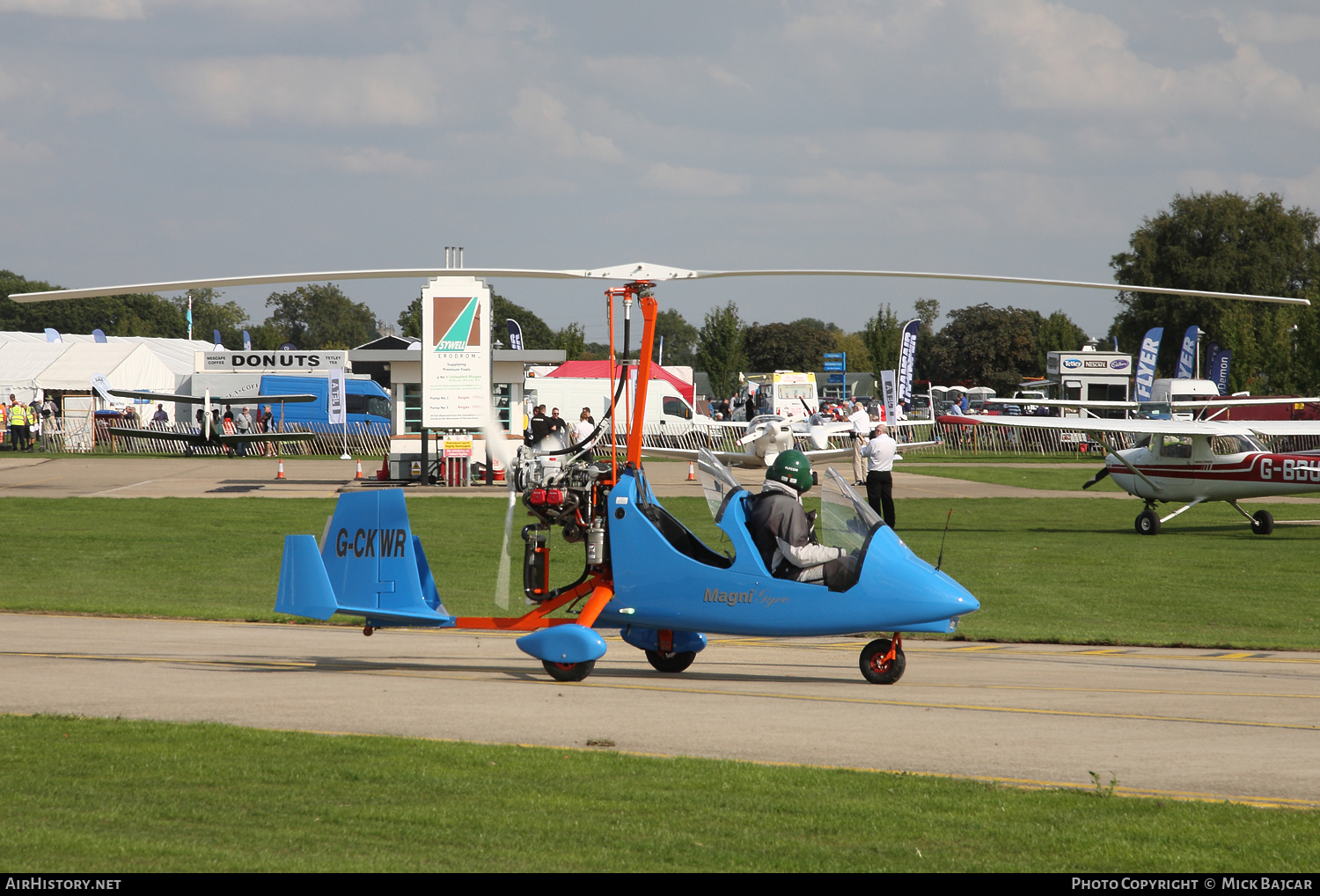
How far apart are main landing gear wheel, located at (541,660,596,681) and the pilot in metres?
1.69

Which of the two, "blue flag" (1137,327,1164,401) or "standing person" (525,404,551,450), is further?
"blue flag" (1137,327,1164,401)

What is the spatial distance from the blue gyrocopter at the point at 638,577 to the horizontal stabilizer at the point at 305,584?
0.01m

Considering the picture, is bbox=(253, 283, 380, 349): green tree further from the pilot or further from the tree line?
the pilot

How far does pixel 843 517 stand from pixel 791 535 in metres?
0.46

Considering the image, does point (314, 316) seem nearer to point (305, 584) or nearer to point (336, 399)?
point (336, 399)

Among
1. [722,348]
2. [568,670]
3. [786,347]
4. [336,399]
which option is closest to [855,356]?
[786,347]

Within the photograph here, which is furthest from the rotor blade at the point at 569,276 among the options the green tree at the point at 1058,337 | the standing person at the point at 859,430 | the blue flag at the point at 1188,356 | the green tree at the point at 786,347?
the green tree at the point at 786,347

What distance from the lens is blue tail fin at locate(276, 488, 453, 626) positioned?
10.2 metres

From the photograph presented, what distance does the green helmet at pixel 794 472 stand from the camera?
9.41 meters

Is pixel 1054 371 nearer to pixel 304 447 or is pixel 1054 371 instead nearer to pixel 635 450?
pixel 304 447

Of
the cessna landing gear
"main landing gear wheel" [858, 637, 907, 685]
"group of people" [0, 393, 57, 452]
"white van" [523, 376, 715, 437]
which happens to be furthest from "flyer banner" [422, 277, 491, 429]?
"group of people" [0, 393, 57, 452]

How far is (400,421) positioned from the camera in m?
34.5

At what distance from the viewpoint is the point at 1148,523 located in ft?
78.2
